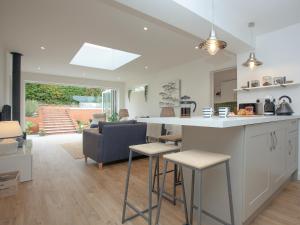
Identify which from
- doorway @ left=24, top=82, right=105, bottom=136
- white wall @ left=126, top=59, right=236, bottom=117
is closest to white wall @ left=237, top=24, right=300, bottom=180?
white wall @ left=126, top=59, right=236, bottom=117

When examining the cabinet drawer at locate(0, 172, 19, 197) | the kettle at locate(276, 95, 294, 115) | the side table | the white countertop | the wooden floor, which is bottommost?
the wooden floor

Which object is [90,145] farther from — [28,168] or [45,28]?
[45,28]

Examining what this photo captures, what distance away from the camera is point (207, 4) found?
226 cm

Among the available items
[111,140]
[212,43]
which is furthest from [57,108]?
[212,43]

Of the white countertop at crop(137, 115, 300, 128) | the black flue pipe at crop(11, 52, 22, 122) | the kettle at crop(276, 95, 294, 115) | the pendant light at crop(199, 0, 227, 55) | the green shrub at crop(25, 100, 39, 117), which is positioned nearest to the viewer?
the white countertop at crop(137, 115, 300, 128)

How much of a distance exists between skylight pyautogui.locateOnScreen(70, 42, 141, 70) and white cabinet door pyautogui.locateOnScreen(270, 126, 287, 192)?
4031mm

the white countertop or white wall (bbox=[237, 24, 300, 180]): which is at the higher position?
white wall (bbox=[237, 24, 300, 180])

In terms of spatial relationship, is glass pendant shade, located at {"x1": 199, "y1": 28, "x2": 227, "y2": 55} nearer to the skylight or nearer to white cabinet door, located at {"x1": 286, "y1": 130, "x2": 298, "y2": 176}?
white cabinet door, located at {"x1": 286, "y1": 130, "x2": 298, "y2": 176}

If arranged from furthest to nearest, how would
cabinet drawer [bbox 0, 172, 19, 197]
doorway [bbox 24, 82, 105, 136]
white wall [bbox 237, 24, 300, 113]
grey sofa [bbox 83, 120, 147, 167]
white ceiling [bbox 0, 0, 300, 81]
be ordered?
doorway [bbox 24, 82, 105, 136]
grey sofa [bbox 83, 120, 147, 167]
white wall [bbox 237, 24, 300, 113]
cabinet drawer [bbox 0, 172, 19, 197]
white ceiling [bbox 0, 0, 300, 81]

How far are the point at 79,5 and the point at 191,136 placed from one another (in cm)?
226

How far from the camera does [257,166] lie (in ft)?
5.54

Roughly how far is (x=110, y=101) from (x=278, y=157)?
7957 mm

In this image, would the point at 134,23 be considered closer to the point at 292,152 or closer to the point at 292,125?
the point at 292,125

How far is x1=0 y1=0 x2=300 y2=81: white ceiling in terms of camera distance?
215cm
